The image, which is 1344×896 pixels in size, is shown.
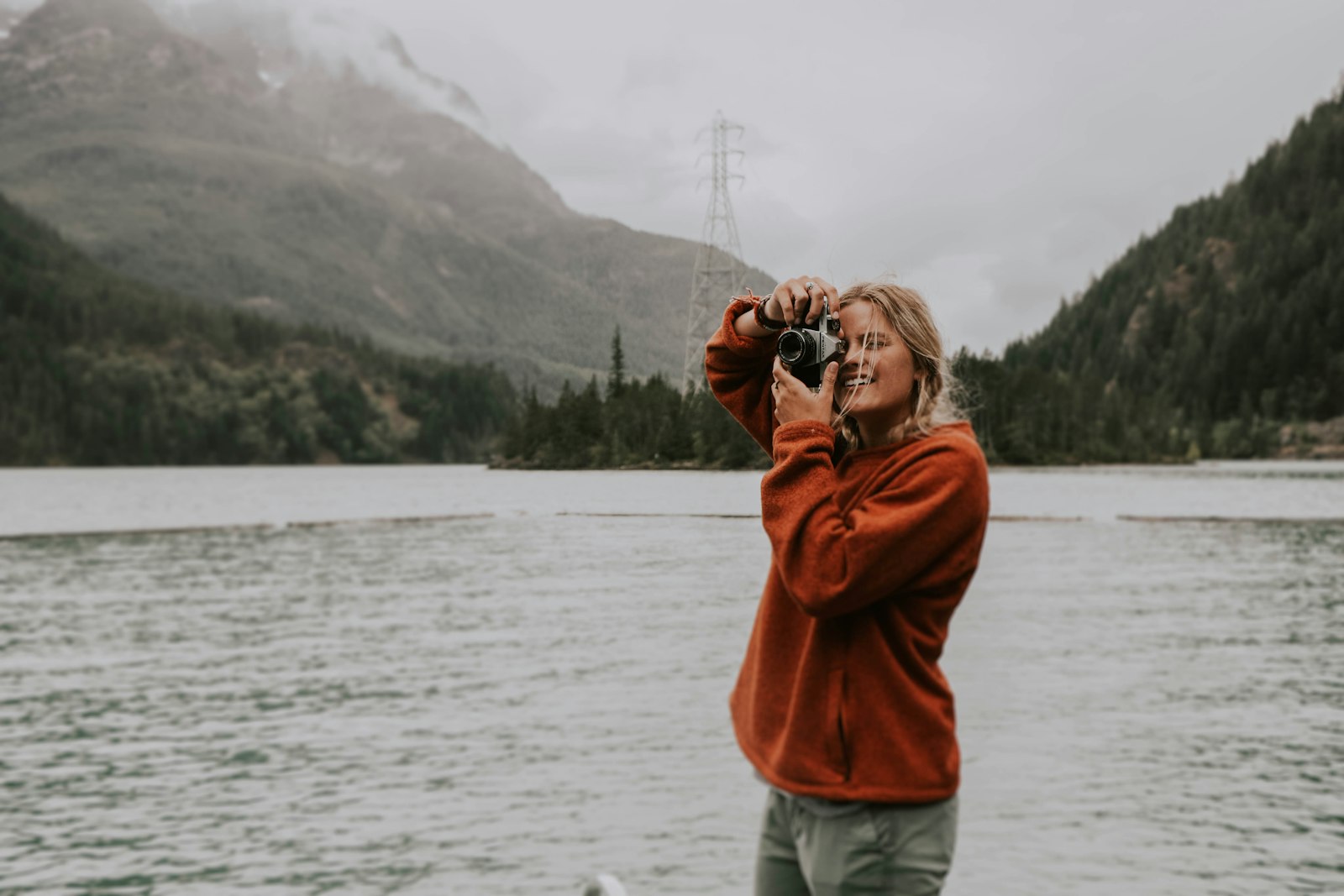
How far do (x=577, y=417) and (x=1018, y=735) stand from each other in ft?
28.0

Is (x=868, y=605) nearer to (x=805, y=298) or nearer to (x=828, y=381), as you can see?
(x=828, y=381)

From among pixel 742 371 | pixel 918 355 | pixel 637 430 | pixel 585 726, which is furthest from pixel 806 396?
pixel 585 726

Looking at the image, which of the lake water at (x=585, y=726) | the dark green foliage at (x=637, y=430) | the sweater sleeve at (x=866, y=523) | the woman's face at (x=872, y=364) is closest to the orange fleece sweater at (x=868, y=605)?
the sweater sleeve at (x=866, y=523)

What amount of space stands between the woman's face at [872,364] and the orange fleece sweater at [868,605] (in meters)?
0.12

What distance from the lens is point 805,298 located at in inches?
106

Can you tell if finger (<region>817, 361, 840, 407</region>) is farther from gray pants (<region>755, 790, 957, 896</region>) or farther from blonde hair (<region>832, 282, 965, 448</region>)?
gray pants (<region>755, 790, 957, 896</region>)

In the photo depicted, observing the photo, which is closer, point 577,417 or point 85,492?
point 577,417

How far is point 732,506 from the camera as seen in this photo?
16.3 metres

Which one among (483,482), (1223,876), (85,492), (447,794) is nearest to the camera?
(1223,876)

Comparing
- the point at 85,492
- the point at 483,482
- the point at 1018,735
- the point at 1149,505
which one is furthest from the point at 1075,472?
the point at 1018,735

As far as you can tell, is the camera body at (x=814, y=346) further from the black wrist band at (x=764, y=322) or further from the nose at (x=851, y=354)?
the black wrist band at (x=764, y=322)

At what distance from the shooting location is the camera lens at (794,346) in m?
2.65

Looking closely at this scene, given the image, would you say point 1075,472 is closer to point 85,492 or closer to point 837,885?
point 85,492

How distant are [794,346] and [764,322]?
0.93ft
